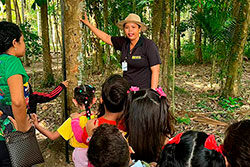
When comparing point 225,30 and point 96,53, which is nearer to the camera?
point 225,30

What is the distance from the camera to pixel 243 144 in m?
1.22

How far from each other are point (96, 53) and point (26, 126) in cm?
656

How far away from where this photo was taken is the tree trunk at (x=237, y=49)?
205 inches

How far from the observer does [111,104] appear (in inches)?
68.7

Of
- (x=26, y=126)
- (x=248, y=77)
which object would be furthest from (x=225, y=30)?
(x=26, y=126)

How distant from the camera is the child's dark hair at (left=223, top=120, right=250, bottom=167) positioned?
1214 mm

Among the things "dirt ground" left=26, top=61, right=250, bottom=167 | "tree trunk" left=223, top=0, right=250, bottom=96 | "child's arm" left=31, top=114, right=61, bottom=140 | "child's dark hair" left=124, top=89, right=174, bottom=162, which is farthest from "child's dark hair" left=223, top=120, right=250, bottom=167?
"tree trunk" left=223, top=0, right=250, bottom=96

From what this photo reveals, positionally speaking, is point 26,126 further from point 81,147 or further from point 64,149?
point 64,149

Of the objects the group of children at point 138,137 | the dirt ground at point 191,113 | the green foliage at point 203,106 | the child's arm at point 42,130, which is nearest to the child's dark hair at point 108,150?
the group of children at point 138,137

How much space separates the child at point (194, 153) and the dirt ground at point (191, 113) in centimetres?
171

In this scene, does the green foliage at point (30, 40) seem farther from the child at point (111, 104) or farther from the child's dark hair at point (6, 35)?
the child at point (111, 104)

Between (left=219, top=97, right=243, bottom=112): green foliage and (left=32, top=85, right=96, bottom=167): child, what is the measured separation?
389 centimetres

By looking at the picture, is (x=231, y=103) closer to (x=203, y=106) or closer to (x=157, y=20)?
(x=203, y=106)

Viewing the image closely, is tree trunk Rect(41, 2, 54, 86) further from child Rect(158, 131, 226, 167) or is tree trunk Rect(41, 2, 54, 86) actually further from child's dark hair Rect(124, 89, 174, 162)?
child Rect(158, 131, 226, 167)
